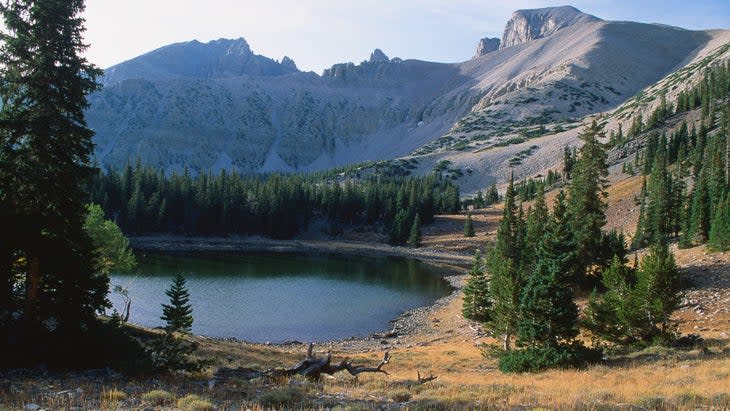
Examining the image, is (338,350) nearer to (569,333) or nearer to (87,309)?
(569,333)

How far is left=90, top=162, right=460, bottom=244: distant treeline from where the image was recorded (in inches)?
4902

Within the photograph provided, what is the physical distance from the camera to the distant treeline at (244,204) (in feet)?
408

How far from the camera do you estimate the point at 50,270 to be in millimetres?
20641

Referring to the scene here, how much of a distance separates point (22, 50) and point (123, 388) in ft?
47.1

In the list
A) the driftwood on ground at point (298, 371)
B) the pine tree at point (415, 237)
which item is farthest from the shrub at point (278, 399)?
the pine tree at point (415, 237)

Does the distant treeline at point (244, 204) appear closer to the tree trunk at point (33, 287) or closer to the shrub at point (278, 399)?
the tree trunk at point (33, 287)

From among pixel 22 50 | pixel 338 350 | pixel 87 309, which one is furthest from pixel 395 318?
pixel 22 50

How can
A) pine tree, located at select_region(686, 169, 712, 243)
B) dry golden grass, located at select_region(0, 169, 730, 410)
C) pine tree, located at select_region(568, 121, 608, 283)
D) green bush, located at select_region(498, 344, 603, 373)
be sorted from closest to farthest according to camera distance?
dry golden grass, located at select_region(0, 169, 730, 410), green bush, located at select_region(498, 344, 603, 373), pine tree, located at select_region(568, 121, 608, 283), pine tree, located at select_region(686, 169, 712, 243)

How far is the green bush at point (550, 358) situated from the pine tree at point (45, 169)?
19.6 m

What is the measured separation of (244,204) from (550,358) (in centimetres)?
11952

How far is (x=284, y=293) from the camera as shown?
70688 mm

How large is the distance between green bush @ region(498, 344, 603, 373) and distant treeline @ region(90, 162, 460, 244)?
105 meters

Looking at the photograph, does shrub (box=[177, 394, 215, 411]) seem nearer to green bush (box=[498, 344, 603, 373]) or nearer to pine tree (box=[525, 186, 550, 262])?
green bush (box=[498, 344, 603, 373])

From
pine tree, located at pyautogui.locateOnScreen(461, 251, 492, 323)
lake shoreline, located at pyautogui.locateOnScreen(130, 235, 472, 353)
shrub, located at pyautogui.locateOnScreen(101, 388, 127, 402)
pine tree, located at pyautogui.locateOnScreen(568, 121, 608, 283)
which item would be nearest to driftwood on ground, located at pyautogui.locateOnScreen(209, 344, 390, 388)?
shrub, located at pyautogui.locateOnScreen(101, 388, 127, 402)
